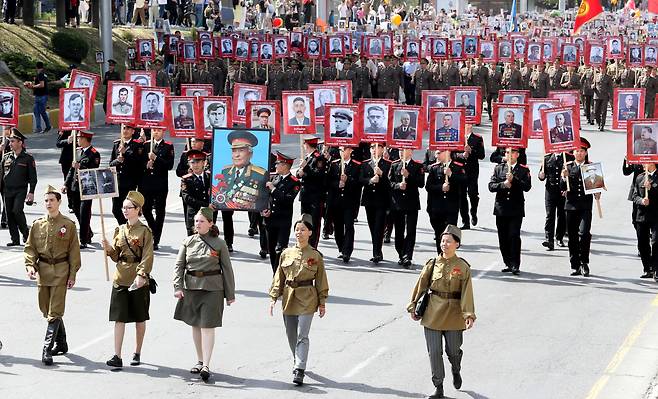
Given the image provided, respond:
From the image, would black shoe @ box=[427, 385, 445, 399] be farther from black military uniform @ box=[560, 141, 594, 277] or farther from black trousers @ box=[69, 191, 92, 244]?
black trousers @ box=[69, 191, 92, 244]

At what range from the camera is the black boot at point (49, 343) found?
13.8 m

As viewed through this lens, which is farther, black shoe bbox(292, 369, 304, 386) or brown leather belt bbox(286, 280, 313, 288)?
brown leather belt bbox(286, 280, 313, 288)

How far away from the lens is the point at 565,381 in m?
13.6

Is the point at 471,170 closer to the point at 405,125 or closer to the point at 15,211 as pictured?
the point at 405,125

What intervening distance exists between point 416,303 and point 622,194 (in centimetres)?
1470

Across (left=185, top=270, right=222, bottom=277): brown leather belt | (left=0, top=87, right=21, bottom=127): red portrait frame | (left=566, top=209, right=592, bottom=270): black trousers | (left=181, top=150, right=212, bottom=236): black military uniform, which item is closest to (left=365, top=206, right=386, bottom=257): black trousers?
(left=181, top=150, right=212, bottom=236): black military uniform

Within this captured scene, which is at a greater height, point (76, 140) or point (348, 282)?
point (76, 140)

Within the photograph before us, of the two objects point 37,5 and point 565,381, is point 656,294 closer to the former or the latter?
point 565,381

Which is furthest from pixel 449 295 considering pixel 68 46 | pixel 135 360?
pixel 68 46

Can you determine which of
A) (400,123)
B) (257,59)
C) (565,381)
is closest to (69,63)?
(257,59)

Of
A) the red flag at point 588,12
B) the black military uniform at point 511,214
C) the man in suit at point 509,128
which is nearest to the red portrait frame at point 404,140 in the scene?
the man in suit at point 509,128

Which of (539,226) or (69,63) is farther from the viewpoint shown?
(69,63)

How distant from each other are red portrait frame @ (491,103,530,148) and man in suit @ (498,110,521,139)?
43 millimetres

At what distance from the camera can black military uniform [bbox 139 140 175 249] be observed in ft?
68.0
